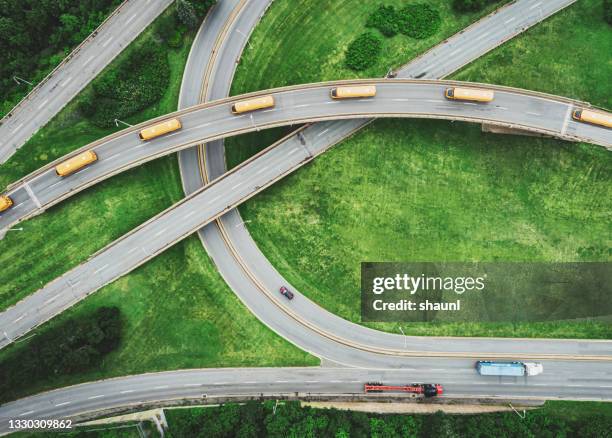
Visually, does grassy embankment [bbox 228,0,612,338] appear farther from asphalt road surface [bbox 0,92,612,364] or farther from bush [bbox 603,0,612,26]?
bush [bbox 603,0,612,26]

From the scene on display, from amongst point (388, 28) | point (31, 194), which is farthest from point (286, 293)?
point (388, 28)

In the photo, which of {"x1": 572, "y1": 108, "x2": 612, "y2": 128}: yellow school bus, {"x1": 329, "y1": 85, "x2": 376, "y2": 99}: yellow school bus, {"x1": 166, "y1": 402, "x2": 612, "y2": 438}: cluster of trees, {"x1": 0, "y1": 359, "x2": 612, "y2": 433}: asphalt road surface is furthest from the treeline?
{"x1": 572, "y1": 108, "x2": 612, "y2": 128}: yellow school bus

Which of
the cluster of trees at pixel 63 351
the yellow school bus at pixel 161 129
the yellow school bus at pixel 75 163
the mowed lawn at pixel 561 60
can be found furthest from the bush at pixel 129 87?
the mowed lawn at pixel 561 60

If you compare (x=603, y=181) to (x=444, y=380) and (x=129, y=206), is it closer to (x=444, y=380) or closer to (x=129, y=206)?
(x=444, y=380)

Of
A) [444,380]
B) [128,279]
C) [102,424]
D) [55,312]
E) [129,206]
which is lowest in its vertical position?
[102,424]

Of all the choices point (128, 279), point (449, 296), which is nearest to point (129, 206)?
point (128, 279)

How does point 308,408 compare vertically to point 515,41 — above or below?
below
